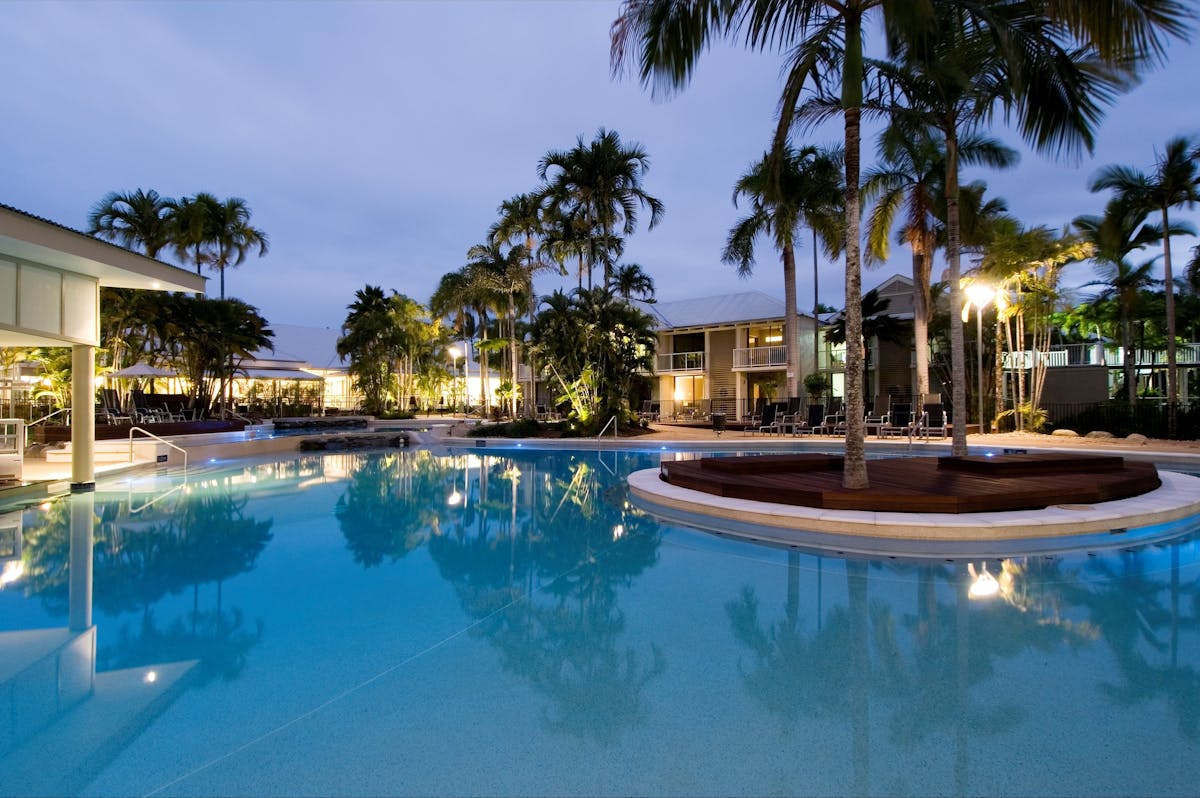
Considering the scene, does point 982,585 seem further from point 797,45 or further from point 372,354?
point 372,354

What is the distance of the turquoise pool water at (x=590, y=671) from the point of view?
8.35 ft

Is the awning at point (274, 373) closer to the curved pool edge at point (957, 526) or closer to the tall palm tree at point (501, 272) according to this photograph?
the tall palm tree at point (501, 272)

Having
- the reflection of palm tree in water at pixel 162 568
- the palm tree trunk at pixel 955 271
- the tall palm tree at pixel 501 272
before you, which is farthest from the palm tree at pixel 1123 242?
the reflection of palm tree in water at pixel 162 568

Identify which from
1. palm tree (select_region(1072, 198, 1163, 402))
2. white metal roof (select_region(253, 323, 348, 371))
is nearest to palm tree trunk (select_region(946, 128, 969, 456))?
palm tree (select_region(1072, 198, 1163, 402))

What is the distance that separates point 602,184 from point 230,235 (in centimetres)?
1994

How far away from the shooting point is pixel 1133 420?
752 inches

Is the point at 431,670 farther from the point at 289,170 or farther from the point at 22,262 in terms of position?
the point at 289,170

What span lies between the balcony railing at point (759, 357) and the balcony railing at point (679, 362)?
1.91 metres

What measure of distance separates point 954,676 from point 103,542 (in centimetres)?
855

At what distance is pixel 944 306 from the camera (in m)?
26.9

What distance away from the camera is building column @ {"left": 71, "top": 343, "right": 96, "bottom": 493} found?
10.6 m

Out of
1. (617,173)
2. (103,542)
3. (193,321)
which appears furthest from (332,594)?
(193,321)

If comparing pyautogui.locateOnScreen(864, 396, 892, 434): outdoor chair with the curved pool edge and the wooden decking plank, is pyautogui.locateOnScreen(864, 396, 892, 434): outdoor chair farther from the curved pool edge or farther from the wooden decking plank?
the curved pool edge

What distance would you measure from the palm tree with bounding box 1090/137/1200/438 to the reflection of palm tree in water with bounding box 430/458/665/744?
1875cm
